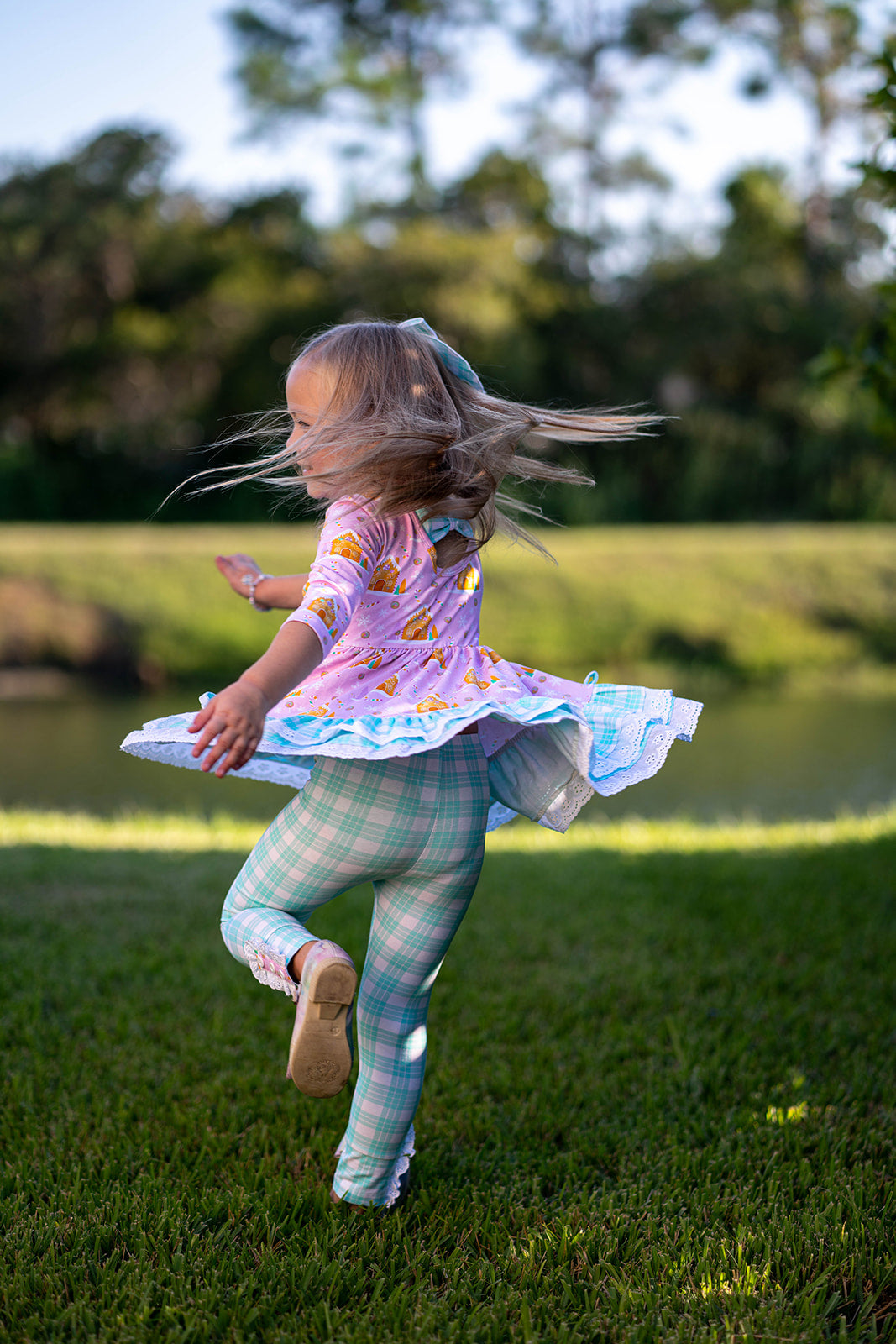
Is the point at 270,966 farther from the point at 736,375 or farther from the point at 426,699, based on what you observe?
the point at 736,375

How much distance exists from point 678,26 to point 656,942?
68.2 feet

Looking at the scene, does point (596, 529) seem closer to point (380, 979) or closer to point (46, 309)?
point (46, 309)

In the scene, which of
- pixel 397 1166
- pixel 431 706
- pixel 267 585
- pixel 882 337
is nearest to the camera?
pixel 431 706

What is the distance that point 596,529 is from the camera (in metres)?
14.8

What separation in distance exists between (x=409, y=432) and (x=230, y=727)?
1.91 ft

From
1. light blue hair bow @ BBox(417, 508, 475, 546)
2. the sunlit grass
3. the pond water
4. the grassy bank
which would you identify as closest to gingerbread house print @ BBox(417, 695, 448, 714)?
light blue hair bow @ BBox(417, 508, 475, 546)

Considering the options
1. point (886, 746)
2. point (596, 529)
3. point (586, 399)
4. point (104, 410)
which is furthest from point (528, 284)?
point (886, 746)

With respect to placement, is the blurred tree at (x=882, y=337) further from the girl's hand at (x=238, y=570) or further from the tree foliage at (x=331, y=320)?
the tree foliage at (x=331, y=320)

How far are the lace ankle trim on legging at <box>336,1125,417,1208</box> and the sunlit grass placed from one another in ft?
8.76

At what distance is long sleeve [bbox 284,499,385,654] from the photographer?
5.32 ft

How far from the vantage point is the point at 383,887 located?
1.88m

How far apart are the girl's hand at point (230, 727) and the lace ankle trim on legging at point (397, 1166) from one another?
819 millimetres

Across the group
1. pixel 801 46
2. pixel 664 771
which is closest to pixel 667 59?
pixel 801 46

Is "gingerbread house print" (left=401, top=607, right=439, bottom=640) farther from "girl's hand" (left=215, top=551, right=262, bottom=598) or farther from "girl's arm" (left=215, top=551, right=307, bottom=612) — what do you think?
"girl's hand" (left=215, top=551, right=262, bottom=598)
